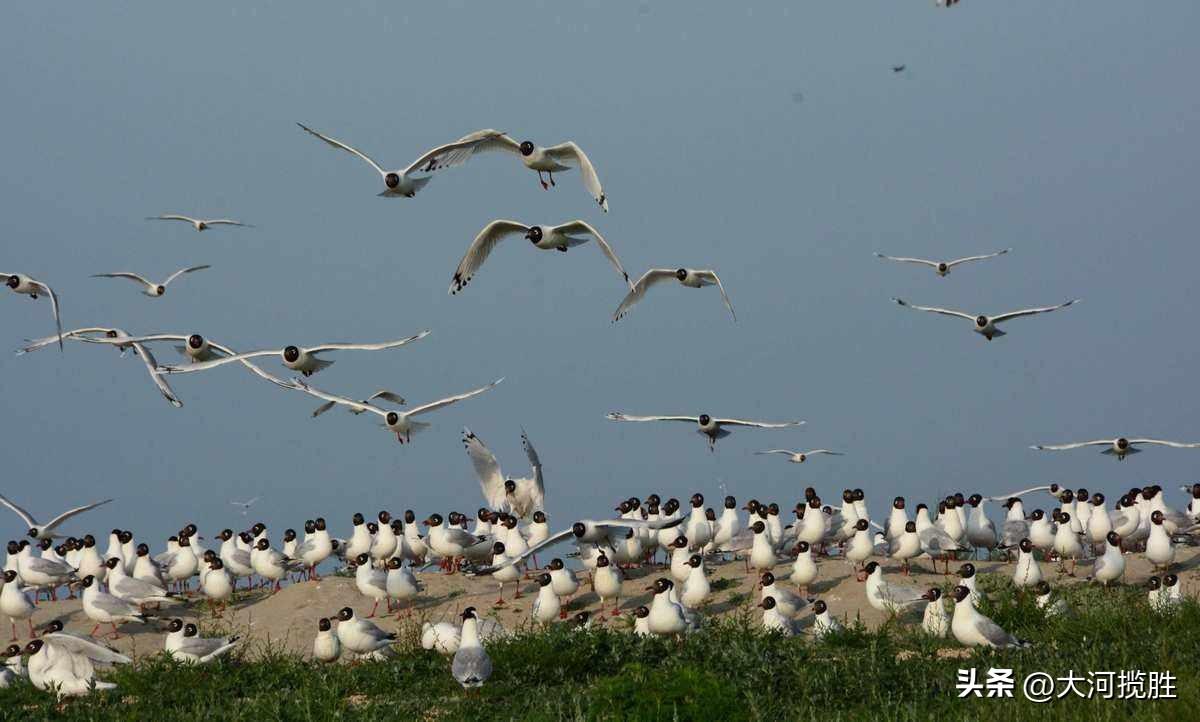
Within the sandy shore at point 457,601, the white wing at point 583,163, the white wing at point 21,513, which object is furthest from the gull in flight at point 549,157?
the white wing at point 21,513

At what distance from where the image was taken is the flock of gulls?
742 inches

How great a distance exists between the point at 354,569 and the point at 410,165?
29.2ft

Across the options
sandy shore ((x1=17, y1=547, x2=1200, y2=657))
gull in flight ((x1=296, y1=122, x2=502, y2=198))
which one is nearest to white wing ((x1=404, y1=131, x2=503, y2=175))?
gull in flight ((x1=296, y1=122, x2=502, y2=198))

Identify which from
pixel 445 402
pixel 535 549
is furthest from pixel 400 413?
pixel 535 549

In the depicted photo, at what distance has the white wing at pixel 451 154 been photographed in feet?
72.4

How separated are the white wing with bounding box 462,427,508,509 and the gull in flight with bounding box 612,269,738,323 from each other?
493 cm

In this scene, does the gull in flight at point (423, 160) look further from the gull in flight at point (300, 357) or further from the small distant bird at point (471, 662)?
the small distant bird at point (471, 662)

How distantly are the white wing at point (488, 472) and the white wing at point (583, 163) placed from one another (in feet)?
27.3

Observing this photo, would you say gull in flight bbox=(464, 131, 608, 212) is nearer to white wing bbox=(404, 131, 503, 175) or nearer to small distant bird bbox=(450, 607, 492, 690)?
white wing bbox=(404, 131, 503, 175)

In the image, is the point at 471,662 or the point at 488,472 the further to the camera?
the point at 488,472

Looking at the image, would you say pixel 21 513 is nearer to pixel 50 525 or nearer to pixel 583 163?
pixel 50 525

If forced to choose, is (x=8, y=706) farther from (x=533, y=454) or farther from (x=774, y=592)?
(x=533, y=454)

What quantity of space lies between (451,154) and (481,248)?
190cm

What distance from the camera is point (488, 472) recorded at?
1165 inches
